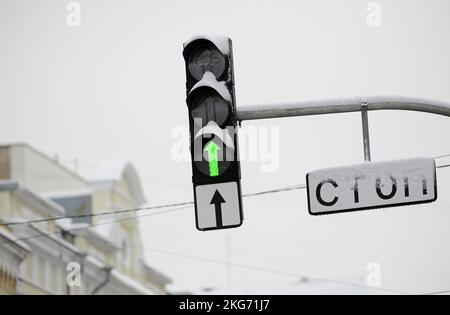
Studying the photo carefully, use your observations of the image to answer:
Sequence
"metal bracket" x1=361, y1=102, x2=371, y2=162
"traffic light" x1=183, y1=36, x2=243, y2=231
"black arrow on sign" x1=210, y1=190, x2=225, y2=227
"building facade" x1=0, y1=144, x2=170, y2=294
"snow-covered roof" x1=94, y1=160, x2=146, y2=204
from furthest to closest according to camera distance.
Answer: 1. "snow-covered roof" x1=94, y1=160, x2=146, y2=204
2. "building facade" x1=0, y1=144, x2=170, y2=294
3. "metal bracket" x1=361, y1=102, x2=371, y2=162
4. "black arrow on sign" x1=210, y1=190, x2=225, y2=227
5. "traffic light" x1=183, y1=36, x2=243, y2=231

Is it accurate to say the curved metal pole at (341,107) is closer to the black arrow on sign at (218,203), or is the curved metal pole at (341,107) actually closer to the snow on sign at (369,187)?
the snow on sign at (369,187)

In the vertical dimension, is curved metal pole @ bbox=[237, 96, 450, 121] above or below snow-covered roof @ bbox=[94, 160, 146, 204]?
below

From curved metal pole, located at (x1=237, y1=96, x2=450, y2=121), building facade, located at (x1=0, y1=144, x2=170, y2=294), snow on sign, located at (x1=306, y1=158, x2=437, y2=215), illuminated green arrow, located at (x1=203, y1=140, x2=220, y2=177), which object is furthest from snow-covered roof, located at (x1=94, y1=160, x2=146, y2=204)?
illuminated green arrow, located at (x1=203, y1=140, x2=220, y2=177)

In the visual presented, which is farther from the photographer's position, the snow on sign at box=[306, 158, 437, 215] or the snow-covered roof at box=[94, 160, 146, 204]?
the snow-covered roof at box=[94, 160, 146, 204]

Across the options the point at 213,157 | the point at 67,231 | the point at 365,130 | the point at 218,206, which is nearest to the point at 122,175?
the point at 67,231

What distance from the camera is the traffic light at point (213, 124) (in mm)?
8320

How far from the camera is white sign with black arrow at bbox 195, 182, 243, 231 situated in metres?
8.47

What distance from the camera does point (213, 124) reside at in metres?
8.34

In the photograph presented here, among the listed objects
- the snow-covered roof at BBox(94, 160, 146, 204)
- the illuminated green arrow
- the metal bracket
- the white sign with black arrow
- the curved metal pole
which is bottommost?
the white sign with black arrow

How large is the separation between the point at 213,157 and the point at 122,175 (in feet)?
111

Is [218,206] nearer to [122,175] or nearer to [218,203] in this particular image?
[218,203]

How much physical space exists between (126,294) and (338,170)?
1212 inches

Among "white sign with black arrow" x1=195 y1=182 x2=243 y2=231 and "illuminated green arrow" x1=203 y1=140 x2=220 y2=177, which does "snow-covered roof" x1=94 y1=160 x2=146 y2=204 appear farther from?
"illuminated green arrow" x1=203 y1=140 x2=220 y2=177
